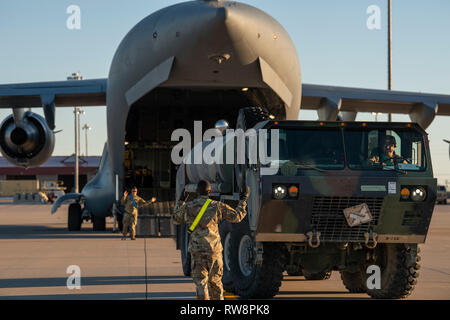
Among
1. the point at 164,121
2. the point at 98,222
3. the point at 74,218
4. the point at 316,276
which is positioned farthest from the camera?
the point at 74,218

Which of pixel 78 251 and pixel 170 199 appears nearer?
pixel 78 251

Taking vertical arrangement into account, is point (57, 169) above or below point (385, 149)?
below

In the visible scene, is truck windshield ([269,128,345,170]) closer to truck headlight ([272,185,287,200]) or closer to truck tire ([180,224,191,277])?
truck headlight ([272,185,287,200])

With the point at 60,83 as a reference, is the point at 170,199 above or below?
below

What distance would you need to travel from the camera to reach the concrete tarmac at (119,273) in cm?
940

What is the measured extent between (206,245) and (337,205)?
1756mm

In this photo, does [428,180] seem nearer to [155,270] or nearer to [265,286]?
[265,286]

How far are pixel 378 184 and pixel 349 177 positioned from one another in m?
0.35

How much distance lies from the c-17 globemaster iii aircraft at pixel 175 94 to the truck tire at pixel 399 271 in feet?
22.0

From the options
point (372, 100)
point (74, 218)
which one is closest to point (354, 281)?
point (372, 100)

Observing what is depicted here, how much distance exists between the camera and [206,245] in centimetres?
766

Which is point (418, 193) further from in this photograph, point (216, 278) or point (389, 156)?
point (216, 278)

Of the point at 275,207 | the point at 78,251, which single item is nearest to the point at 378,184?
the point at 275,207

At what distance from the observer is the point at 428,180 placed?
27.9 ft
